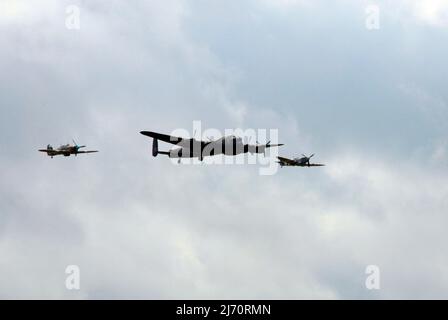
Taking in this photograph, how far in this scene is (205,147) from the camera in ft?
520

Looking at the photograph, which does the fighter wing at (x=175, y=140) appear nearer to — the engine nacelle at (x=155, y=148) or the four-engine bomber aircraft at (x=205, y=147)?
→ the four-engine bomber aircraft at (x=205, y=147)

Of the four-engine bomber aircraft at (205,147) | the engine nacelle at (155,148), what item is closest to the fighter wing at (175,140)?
the four-engine bomber aircraft at (205,147)

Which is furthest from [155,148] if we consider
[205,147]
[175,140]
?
[205,147]

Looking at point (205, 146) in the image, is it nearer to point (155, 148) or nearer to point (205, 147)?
point (205, 147)

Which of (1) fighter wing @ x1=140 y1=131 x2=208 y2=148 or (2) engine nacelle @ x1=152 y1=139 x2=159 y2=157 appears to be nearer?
(1) fighter wing @ x1=140 y1=131 x2=208 y2=148

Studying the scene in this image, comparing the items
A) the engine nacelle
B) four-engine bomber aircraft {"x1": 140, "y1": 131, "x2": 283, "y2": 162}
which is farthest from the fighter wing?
the engine nacelle

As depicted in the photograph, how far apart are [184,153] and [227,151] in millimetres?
8727

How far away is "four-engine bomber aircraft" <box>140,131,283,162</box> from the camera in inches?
6171

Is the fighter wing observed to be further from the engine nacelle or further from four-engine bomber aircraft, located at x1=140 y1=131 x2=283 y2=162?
the engine nacelle

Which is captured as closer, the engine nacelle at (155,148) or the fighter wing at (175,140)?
the fighter wing at (175,140)

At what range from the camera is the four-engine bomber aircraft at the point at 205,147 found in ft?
514
